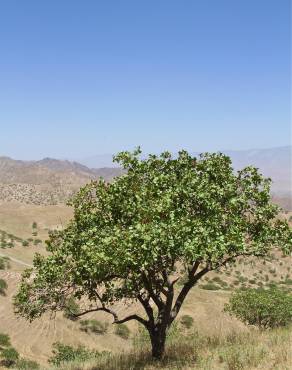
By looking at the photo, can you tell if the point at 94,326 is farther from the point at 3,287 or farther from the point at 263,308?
the point at 263,308

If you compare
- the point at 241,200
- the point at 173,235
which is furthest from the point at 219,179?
the point at 173,235

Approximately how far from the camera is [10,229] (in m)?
115

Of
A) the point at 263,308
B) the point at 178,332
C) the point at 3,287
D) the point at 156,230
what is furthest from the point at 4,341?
the point at 156,230

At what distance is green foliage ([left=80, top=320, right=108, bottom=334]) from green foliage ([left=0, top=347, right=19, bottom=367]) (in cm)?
1385

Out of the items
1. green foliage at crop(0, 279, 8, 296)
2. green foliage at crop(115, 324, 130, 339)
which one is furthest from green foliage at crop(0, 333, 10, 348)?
green foliage at crop(115, 324, 130, 339)

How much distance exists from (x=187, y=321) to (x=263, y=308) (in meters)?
15.6

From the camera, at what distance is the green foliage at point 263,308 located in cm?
4428

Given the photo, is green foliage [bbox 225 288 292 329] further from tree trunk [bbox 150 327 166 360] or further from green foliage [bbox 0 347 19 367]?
tree trunk [bbox 150 327 166 360]

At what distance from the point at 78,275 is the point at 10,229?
10392 centimetres

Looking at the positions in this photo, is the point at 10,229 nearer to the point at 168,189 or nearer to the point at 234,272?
the point at 234,272

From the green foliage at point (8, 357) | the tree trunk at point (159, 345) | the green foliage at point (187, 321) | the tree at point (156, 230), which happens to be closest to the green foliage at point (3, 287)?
the green foliage at point (8, 357)

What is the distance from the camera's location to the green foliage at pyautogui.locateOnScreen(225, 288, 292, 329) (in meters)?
44.3

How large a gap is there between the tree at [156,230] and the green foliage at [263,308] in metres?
28.2

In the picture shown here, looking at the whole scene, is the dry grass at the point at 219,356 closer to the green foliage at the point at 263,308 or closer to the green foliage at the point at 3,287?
the green foliage at the point at 263,308
